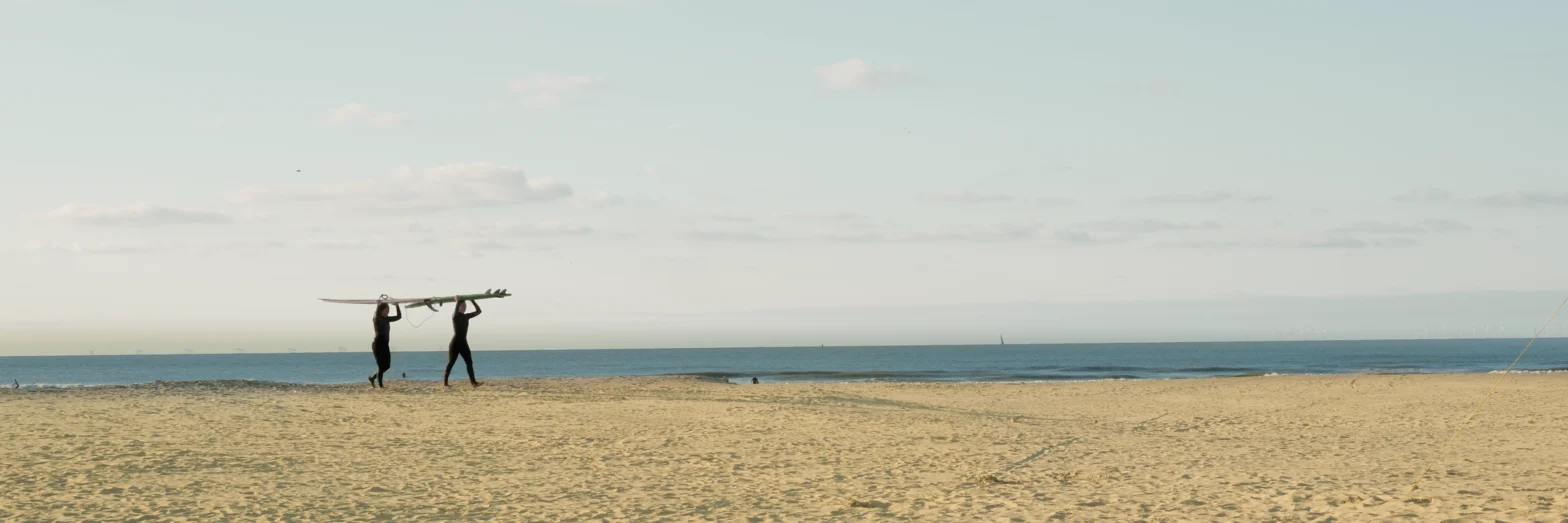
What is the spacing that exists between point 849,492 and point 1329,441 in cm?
821

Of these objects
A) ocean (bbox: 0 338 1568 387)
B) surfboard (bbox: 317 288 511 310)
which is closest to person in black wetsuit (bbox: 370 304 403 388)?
surfboard (bbox: 317 288 511 310)

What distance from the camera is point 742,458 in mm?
12984

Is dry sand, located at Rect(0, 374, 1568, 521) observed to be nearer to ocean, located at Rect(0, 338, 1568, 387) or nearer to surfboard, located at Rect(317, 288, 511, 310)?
surfboard, located at Rect(317, 288, 511, 310)

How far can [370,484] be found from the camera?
10852 mm

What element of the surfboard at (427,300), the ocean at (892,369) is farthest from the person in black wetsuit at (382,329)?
the ocean at (892,369)

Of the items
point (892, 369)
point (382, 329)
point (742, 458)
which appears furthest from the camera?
point (892, 369)

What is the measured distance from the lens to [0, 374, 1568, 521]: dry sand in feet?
31.4

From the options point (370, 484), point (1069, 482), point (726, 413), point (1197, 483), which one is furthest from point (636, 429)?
point (1197, 483)

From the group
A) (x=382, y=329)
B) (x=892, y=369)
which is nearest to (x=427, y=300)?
(x=382, y=329)

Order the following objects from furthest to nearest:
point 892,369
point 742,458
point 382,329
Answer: point 892,369 < point 382,329 < point 742,458

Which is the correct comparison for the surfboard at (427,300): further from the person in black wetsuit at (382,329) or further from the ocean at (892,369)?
the ocean at (892,369)

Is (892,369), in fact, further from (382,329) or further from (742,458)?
(742,458)

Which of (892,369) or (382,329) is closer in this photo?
(382,329)

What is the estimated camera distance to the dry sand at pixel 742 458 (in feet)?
31.4
